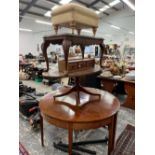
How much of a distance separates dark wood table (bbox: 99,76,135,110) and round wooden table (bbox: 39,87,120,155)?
1461mm

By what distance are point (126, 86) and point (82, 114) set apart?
6.63ft

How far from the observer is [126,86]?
318cm

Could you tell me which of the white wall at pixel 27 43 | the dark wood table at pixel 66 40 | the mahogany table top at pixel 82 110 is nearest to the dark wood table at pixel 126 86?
the mahogany table top at pixel 82 110

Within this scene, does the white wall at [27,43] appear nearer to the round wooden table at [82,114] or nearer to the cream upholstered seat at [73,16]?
the cream upholstered seat at [73,16]

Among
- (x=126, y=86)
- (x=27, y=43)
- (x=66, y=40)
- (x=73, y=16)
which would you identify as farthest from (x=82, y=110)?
(x=27, y=43)

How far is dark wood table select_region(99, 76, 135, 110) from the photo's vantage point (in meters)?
3.09

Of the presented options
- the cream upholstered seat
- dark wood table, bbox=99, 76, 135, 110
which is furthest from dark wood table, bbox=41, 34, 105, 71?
dark wood table, bbox=99, 76, 135, 110

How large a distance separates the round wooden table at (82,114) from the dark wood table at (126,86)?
4.79ft

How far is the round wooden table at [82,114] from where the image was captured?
51.8 inches

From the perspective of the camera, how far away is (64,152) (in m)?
1.86

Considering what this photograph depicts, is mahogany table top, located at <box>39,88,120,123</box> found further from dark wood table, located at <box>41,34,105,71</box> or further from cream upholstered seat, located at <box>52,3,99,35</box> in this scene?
cream upholstered seat, located at <box>52,3,99,35</box>
